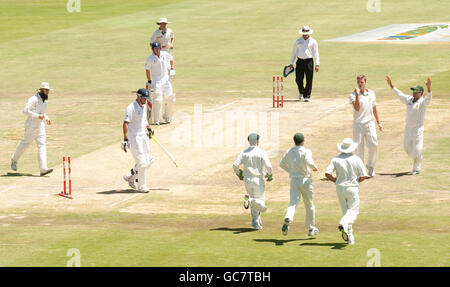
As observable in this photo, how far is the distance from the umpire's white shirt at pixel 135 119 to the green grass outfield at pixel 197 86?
98.5 inches

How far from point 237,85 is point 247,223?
1811 centimetres

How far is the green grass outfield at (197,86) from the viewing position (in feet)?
55.2

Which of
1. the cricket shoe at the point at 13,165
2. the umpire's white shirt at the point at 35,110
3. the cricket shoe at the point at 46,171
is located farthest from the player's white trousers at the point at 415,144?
the cricket shoe at the point at 13,165

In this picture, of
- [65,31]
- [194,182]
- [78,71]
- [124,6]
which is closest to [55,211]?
[194,182]

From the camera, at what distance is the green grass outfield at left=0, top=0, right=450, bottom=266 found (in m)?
16.8

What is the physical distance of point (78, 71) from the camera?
41406mm

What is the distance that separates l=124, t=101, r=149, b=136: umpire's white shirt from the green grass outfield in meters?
2.50

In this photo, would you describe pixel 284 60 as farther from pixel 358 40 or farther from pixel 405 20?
pixel 405 20

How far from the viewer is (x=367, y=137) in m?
22.5

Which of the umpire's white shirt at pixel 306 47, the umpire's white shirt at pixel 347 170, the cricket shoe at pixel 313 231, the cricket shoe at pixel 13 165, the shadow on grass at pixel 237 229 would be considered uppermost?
the umpire's white shirt at pixel 306 47

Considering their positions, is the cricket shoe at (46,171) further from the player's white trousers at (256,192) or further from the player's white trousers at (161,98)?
the player's white trousers at (256,192)

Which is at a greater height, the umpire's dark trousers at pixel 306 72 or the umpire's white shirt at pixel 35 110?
the umpire's dark trousers at pixel 306 72

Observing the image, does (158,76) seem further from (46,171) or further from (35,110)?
(46,171)

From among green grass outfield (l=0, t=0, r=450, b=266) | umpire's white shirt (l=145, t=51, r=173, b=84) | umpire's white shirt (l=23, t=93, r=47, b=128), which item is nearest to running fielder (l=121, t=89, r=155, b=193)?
green grass outfield (l=0, t=0, r=450, b=266)
